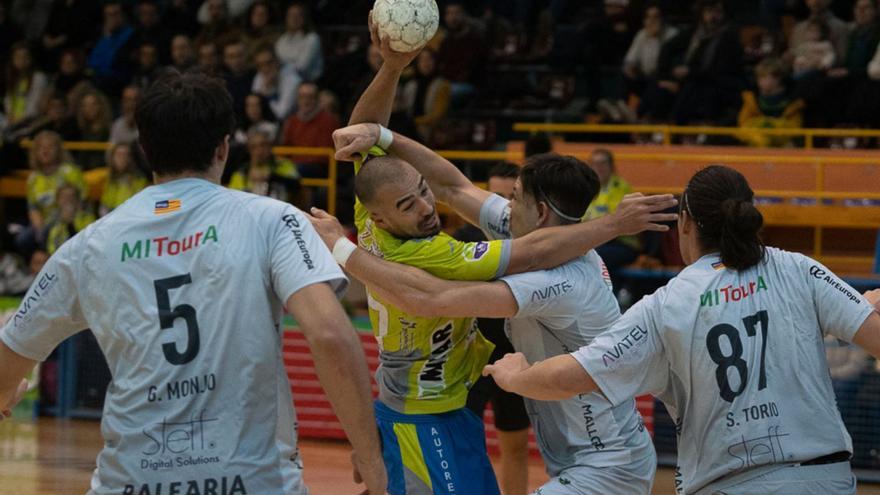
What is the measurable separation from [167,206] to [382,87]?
71.9 inches

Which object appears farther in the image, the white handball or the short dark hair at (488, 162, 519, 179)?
the short dark hair at (488, 162, 519, 179)

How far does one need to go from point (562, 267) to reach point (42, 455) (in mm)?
6185

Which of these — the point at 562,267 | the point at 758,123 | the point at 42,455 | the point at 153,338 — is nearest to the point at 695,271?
the point at 562,267

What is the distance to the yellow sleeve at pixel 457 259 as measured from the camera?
4.78m

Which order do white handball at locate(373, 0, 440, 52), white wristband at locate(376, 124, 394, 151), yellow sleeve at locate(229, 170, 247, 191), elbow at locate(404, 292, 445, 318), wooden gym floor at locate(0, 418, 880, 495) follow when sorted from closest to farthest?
1. elbow at locate(404, 292, 445, 318)
2. white handball at locate(373, 0, 440, 52)
3. white wristband at locate(376, 124, 394, 151)
4. wooden gym floor at locate(0, 418, 880, 495)
5. yellow sleeve at locate(229, 170, 247, 191)

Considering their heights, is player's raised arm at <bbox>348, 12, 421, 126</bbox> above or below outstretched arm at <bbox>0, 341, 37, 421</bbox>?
above

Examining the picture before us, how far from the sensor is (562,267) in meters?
4.86

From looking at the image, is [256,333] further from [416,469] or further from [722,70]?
[722,70]

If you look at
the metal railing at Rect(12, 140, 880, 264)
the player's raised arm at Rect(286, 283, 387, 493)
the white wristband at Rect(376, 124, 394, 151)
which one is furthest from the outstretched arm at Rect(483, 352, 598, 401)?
the metal railing at Rect(12, 140, 880, 264)

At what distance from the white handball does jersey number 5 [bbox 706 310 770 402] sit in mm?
1689

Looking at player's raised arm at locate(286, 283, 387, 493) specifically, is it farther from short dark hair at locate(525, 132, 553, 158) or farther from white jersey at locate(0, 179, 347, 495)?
short dark hair at locate(525, 132, 553, 158)

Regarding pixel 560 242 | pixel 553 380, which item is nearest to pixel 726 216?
pixel 553 380

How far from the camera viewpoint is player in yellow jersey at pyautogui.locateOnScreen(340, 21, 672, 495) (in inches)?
189

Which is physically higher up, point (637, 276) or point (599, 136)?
point (599, 136)
